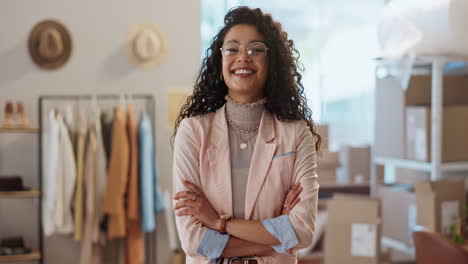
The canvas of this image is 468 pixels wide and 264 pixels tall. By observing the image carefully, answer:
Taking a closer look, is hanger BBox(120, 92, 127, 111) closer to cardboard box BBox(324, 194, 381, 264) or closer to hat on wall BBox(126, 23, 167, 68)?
hat on wall BBox(126, 23, 167, 68)

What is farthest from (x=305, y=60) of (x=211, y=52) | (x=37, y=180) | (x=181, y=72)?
(x=211, y=52)

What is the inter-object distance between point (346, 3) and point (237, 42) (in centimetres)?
557

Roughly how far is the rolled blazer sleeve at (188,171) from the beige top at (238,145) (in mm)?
107

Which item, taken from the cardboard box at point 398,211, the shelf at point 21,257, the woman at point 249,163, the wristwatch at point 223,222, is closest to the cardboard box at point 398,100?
the cardboard box at point 398,211

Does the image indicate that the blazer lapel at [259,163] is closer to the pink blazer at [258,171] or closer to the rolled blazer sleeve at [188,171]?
the pink blazer at [258,171]

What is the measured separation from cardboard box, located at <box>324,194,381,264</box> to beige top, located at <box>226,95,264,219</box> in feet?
5.42

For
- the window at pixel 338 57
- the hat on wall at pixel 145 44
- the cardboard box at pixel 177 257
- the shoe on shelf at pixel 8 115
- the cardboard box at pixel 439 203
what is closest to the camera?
the cardboard box at pixel 439 203

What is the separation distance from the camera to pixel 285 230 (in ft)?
5.21

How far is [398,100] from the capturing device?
372 centimetres

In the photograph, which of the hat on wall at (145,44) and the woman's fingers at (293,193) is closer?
the woman's fingers at (293,193)

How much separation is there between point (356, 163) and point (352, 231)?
263 cm

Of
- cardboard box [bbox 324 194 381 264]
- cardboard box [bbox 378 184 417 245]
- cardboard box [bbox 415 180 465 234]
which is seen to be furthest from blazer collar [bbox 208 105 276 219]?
cardboard box [bbox 378 184 417 245]

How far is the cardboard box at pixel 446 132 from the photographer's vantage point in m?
3.53

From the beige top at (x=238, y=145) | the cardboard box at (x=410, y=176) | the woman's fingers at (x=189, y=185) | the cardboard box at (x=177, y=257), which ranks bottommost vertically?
the cardboard box at (x=177, y=257)
